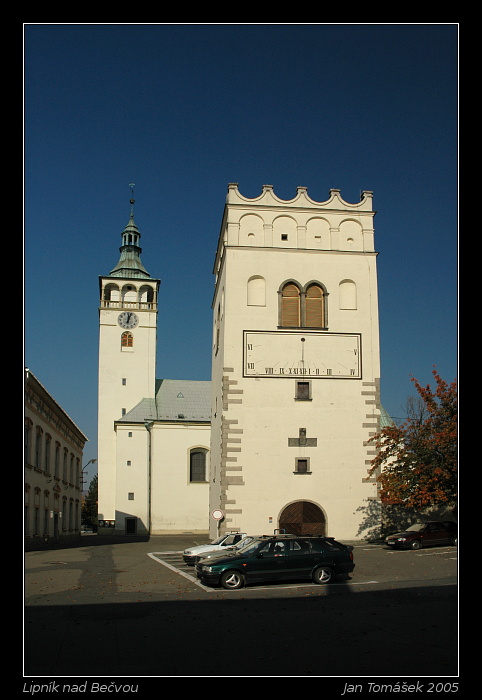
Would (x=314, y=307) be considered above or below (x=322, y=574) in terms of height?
above

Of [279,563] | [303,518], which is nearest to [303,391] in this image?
[303,518]

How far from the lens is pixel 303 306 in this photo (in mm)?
32531

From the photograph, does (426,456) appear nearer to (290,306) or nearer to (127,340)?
(290,306)

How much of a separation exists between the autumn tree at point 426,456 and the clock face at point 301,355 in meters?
3.59

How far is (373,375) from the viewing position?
105 feet

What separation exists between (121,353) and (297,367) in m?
37.9

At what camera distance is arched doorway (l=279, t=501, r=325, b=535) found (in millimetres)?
30312

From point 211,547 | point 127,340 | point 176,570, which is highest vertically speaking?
point 127,340

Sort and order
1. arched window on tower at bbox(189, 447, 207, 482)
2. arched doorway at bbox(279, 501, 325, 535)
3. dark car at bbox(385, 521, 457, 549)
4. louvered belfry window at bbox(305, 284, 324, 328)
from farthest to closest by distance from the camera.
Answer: arched window on tower at bbox(189, 447, 207, 482)
louvered belfry window at bbox(305, 284, 324, 328)
arched doorway at bbox(279, 501, 325, 535)
dark car at bbox(385, 521, 457, 549)

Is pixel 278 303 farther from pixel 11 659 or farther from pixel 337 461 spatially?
pixel 11 659

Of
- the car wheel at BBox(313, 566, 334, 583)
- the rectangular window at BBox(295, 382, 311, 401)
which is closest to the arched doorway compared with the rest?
the rectangular window at BBox(295, 382, 311, 401)

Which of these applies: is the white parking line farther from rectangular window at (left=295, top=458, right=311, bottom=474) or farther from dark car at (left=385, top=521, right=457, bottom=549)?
dark car at (left=385, top=521, right=457, bottom=549)

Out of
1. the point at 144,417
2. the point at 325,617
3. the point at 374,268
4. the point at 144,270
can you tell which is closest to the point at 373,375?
the point at 374,268

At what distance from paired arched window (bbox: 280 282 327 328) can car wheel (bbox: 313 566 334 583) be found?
1622 centimetres
